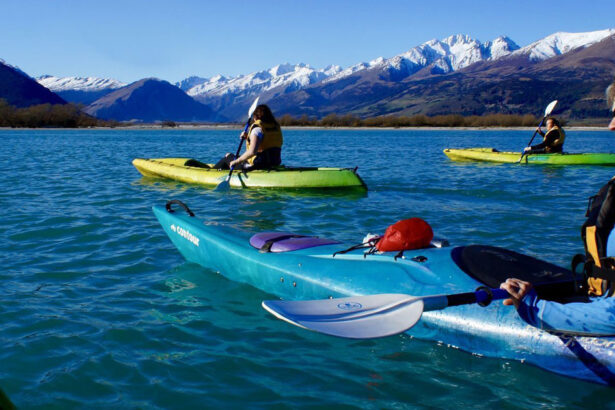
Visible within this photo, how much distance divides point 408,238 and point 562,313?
166 cm

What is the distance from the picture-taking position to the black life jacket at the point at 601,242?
11.1ft

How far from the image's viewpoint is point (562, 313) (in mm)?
3270

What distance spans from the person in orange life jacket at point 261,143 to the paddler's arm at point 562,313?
A: 832 cm

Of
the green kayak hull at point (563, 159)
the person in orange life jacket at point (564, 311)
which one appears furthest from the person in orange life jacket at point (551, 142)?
the person in orange life jacket at point (564, 311)

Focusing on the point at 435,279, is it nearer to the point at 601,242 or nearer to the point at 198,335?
the point at 601,242

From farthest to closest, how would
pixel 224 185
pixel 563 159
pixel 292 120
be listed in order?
pixel 292 120 → pixel 563 159 → pixel 224 185

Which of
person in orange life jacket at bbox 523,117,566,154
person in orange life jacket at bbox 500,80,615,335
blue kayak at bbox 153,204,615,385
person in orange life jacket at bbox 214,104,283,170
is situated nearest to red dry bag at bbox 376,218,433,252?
blue kayak at bbox 153,204,615,385

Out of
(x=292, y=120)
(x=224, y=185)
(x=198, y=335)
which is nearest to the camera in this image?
(x=198, y=335)

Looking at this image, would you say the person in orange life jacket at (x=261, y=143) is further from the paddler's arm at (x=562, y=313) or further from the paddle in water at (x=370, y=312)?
the paddler's arm at (x=562, y=313)

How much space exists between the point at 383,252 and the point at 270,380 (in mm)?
1593

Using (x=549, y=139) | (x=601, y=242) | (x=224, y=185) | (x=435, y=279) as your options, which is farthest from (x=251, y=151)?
(x=549, y=139)

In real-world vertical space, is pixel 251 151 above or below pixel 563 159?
above

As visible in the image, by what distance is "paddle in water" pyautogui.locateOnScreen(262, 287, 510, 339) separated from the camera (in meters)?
3.21

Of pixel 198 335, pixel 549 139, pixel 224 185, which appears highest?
pixel 549 139
